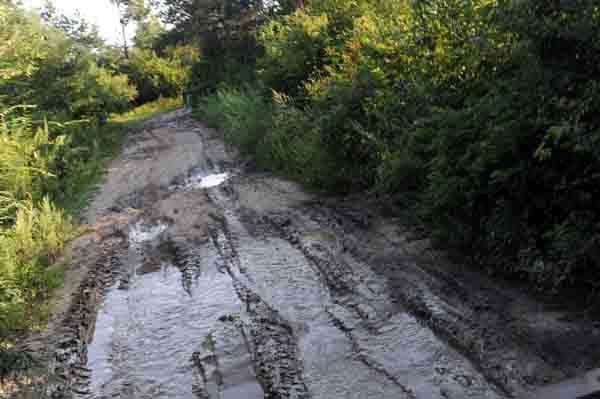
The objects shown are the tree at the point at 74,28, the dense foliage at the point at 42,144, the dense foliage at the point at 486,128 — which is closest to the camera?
the dense foliage at the point at 486,128

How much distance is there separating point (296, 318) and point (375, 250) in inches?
68.4

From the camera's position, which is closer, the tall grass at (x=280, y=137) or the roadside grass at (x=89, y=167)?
the tall grass at (x=280, y=137)

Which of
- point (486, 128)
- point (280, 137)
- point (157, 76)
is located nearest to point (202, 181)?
point (280, 137)

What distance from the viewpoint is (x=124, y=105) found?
23672mm

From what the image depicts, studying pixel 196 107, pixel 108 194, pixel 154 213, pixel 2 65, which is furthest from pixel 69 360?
pixel 196 107

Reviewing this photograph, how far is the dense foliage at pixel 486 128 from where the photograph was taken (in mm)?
4711

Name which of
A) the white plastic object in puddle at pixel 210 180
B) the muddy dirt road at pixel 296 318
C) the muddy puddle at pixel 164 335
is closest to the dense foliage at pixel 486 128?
the muddy dirt road at pixel 296 318

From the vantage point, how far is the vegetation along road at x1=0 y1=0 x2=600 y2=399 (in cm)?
422

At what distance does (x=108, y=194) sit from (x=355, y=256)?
23.8ft

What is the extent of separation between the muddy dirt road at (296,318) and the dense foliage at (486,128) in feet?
1.69

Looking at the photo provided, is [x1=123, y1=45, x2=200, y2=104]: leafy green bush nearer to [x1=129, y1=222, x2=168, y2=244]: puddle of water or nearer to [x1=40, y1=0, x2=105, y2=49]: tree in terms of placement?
[x1=40, y1=0, x2=105, y2=49]: tree

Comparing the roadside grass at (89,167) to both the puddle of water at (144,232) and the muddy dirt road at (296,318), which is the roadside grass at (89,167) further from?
the muddy dirt road at (296,318)

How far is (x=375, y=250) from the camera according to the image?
6.50 meters

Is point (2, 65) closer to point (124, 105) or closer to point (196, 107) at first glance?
point (124, 105)
